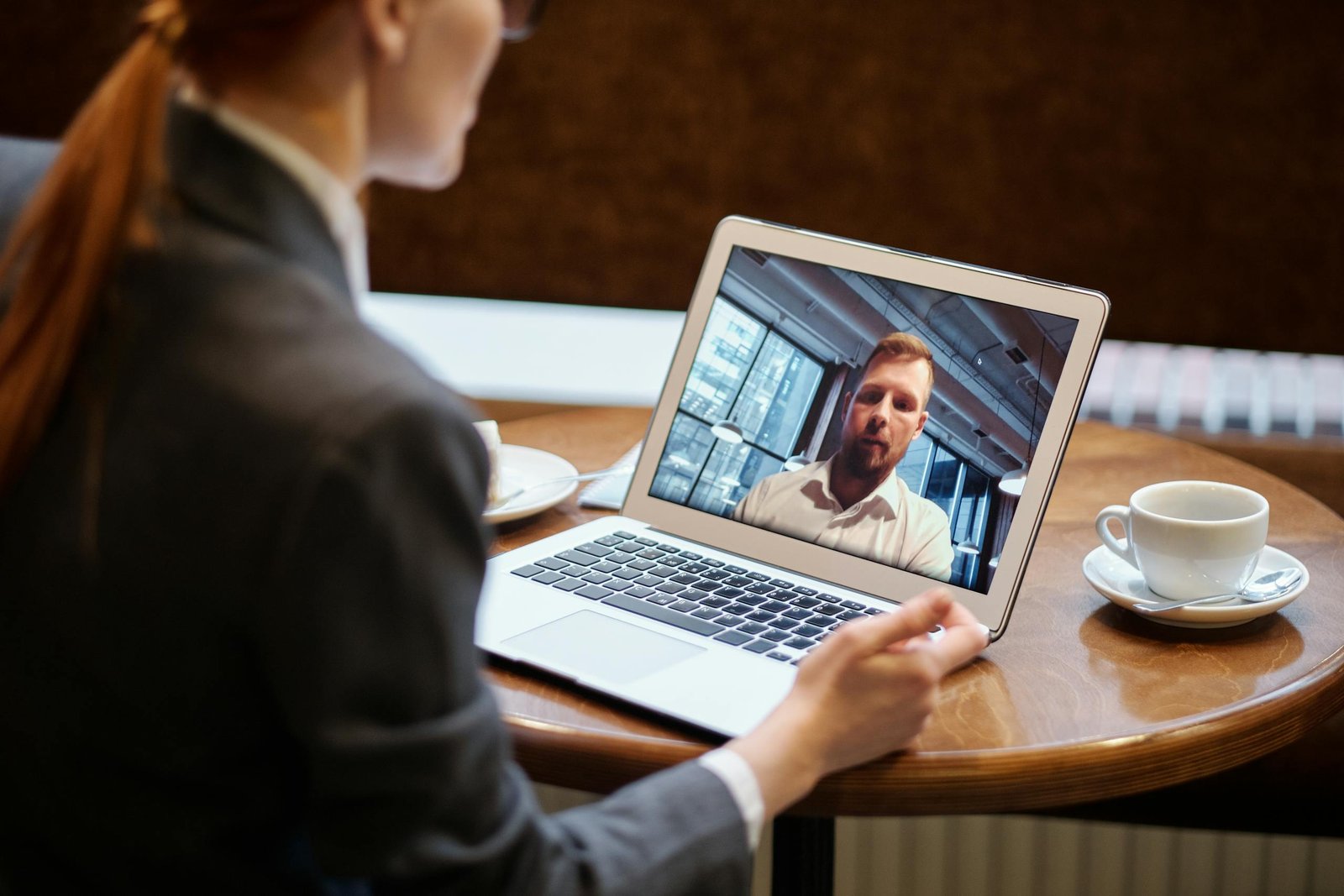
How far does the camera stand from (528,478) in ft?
4.33

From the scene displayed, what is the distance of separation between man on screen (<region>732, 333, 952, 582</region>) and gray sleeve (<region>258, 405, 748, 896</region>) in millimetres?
481

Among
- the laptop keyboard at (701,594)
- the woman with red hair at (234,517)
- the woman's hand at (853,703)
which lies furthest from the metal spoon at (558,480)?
the woman with red hair at (234,517)

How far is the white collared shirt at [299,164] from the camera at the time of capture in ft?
2.00

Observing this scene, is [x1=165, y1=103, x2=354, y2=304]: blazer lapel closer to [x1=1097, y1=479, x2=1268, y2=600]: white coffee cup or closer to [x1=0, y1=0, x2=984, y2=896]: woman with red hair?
[x1=0, y1=0, x2=984, y2=896]: woman with red hair

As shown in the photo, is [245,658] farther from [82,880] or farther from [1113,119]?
[1113,119]

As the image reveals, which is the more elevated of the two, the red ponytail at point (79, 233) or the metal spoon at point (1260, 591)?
the red ponytail at point (79, 233)

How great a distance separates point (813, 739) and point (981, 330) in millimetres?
422

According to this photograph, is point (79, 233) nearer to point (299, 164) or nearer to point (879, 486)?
point (299, 164)

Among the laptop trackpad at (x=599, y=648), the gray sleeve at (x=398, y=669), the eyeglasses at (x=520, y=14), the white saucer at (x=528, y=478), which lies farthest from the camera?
the white saucer at (x=528, y=478)

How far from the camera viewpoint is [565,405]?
2.22 metres

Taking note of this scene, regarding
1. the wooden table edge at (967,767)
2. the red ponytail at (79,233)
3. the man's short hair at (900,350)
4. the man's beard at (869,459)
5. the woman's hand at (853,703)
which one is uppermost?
the red ponytail at (79,233)

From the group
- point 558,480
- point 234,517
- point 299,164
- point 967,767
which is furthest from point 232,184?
point 558,480

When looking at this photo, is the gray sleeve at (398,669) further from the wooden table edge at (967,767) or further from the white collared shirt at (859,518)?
the white collared shirt at (859,518)

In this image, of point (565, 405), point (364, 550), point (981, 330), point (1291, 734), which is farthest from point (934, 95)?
point (364, 550)
